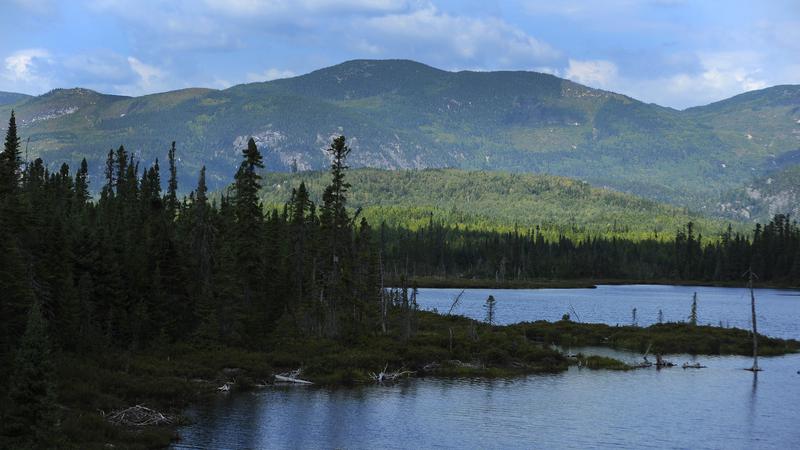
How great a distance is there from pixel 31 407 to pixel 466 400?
122ft

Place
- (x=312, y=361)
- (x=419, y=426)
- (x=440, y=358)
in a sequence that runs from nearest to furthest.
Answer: (x=419, y=426) → (x=312, y=361) → (x=440, y=358)

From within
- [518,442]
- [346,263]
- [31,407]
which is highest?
[346,263]

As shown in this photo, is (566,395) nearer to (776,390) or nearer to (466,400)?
(466,400)

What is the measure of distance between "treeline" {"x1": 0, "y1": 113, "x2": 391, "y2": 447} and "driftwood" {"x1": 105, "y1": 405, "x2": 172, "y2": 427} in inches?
273

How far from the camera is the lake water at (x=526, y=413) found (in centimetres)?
6019

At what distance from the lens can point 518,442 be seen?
2372 inches

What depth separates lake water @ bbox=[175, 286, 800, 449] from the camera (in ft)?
197

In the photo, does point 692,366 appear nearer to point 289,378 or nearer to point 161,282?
point 289,378

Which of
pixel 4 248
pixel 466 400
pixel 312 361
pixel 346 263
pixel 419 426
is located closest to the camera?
pixel 4 248

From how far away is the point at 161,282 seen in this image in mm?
82750

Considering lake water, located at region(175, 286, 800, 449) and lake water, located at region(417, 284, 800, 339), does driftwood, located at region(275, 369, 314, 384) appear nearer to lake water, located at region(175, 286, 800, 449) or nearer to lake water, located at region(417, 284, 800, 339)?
lake water, located at region(175, 286, 800, 449)

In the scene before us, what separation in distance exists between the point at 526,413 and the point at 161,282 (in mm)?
35129

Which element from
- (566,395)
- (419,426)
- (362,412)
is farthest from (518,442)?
(566,395)

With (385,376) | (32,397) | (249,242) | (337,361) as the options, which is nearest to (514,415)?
(385,376)
